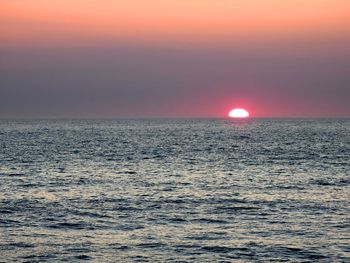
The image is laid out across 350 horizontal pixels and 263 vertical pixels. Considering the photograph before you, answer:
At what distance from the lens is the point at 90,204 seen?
145ft

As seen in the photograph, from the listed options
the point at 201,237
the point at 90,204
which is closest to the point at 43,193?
the point at 90,204

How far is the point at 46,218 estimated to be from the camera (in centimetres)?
3847

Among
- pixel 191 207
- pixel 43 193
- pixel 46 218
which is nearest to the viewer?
pixel 46 218

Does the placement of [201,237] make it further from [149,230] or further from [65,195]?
[65,195]

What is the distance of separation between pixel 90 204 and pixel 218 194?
10634 millimetres

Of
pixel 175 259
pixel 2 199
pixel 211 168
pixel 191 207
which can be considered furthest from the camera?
pixel 211 168

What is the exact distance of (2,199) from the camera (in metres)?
46.0

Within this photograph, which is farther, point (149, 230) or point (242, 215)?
point (242, 215)

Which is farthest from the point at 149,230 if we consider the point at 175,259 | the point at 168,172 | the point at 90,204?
the point at 168,172

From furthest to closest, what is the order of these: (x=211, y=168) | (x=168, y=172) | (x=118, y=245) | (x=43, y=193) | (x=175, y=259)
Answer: (x=211, y=168) → (x=168, y=172) → (x=43, y=193) → (x=118, y=245) → (x=175, y=259)

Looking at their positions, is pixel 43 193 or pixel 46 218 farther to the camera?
pixel 43 193

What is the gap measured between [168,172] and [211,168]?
7.09 meters

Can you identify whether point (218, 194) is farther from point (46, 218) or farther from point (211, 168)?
point (211, 168)

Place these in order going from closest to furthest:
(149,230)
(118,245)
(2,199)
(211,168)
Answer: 1. (118,245)
2. (149,230)
3. (2,199)
4. (211,168)
